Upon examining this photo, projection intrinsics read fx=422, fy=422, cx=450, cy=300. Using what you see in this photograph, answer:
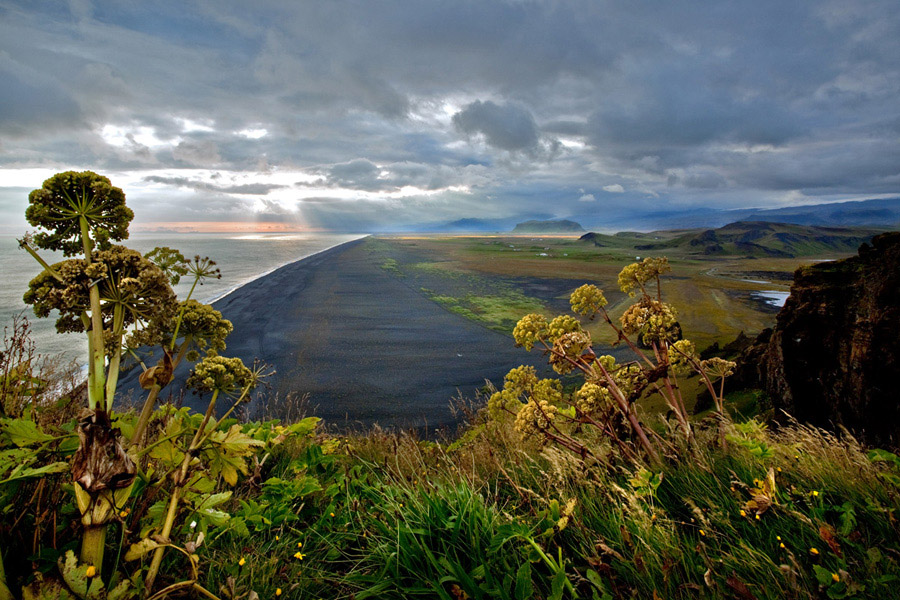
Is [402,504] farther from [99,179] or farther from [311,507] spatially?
[99,179]

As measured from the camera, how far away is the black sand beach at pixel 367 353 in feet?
47.3

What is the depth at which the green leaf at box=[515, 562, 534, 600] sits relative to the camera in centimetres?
186

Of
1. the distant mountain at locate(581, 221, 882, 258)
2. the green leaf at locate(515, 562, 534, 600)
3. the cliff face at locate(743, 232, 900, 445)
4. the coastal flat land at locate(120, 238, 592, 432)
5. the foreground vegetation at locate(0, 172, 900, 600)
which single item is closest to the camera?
the foreground vegetation at locate(0, 172, 900, 600)

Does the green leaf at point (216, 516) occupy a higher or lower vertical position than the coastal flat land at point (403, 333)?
higher

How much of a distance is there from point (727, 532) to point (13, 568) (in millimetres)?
3298

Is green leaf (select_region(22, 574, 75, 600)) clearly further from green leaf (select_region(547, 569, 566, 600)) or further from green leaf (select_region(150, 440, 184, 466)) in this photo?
green leaf (select_region(547, 569, 566, 600))

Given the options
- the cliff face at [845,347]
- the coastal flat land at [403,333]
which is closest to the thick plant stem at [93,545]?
the coastal flat land at [403,333]

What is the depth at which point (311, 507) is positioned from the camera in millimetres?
2916

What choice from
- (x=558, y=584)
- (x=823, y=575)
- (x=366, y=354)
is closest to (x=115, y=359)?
(x=558, y=584)

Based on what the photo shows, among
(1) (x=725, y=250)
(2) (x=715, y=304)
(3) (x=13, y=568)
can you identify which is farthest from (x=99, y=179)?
(1) (x=725, y=250)

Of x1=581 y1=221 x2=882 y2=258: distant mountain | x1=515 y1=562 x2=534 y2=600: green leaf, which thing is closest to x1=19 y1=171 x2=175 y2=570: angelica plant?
x1=515 y1=562 x2=534 y2=600: green leaf

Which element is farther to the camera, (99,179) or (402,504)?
(402,504)

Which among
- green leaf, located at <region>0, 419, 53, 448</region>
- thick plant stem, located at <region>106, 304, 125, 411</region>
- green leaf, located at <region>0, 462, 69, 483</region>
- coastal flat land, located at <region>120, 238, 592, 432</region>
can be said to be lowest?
coastal flat land, located at <region>120, 238, 592, 432</region>

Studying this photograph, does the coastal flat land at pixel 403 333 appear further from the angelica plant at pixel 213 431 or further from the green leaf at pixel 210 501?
the green leaf at pixel 210 501
